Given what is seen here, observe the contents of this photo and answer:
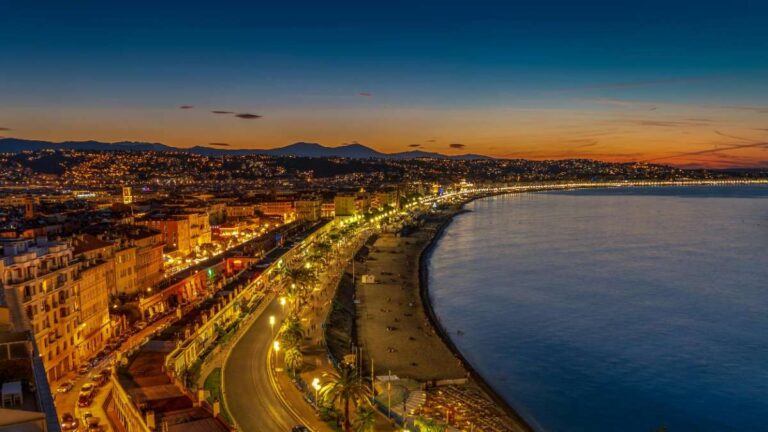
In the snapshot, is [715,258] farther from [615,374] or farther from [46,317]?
[46,317]

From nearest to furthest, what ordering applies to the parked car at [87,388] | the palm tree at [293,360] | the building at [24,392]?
the building at [24,392]
the parked car at [87,388]
the palm tree at [293,360]

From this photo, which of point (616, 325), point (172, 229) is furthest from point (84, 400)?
point (172, 229)

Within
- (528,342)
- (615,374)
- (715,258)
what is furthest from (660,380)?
(715,258)


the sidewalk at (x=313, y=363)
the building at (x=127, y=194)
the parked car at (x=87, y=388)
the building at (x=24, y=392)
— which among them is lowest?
the sidewalk at (x=313, y=363)

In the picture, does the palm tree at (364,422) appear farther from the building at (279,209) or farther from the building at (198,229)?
the building at (279,209)

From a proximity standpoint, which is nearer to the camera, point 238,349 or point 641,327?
point 238,349

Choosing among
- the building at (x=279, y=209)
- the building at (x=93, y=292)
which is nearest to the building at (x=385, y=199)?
the building at (x=279, y=209)
